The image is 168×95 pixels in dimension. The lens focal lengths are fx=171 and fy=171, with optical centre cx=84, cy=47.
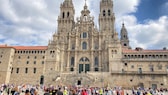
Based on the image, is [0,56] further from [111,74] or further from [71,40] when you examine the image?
[111,74]

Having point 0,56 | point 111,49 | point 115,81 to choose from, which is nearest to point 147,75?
point 115,81

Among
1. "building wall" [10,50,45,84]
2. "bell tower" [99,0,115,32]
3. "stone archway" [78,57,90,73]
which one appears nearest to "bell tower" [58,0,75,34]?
"bell tower" [99,0,115,32]

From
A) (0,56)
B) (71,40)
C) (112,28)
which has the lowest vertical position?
(0,56)

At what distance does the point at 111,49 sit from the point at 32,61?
86.1ft

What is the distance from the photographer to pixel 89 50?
5925 cm

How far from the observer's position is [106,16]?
6206cm

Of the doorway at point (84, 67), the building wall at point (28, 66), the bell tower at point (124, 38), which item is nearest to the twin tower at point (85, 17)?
the building wall at point (28, 66)

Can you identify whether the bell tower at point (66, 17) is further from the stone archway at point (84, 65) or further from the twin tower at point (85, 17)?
the stone archway at point (84, 65)

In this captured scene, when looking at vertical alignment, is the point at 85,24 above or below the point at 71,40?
above

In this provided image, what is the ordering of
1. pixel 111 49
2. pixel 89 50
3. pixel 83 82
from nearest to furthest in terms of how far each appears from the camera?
1. pixel 83 82
2. pixel 111 49
3. pixel 89 50

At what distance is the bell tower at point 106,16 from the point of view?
60.7m

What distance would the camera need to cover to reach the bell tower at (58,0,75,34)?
63.2m

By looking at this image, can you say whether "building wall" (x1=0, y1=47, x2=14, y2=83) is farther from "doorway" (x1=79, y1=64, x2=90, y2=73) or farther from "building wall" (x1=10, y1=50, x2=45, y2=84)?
"doorway" (x1=79, y1=64, x2=90, y2=73)

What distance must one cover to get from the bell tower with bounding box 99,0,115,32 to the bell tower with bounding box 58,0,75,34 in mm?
11206
